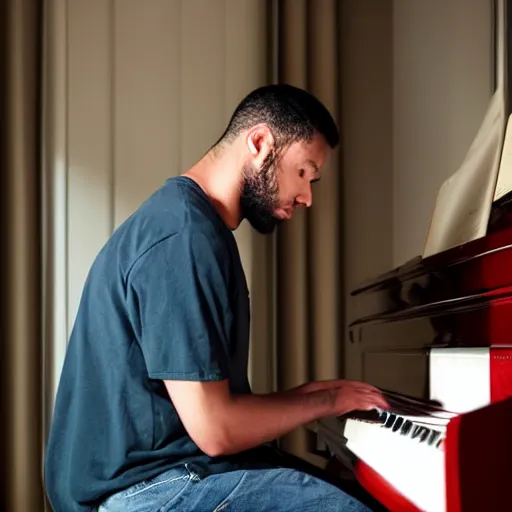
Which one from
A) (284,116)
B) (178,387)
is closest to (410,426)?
(178,387)

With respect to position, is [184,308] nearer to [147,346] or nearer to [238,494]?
[147,346]

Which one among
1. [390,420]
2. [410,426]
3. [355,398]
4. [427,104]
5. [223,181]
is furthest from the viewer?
[427,104]

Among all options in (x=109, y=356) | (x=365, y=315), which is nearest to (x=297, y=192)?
(x=365, y=315)

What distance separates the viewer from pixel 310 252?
6.87ft

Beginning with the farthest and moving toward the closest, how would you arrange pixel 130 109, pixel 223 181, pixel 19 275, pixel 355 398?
pixel 130 109 → pixel 19 275 → pixel 223 181 → pixel 355 398

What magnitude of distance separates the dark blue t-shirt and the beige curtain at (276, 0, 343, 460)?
0.71m

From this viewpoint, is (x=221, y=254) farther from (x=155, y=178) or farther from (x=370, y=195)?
(x=370, y=195)

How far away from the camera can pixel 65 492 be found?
1.30 meters

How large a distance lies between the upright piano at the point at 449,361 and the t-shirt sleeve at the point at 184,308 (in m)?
0.30

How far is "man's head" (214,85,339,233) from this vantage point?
145cm

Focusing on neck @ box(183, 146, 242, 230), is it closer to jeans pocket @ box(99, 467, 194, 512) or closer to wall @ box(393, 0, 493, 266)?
jeans pocket @ box(99, 467, 194, 512)

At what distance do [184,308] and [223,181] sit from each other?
14.4 inches

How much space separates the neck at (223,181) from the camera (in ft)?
4.70

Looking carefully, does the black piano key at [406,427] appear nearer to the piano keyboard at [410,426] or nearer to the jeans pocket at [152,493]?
the piano keyboard at [410,426]
